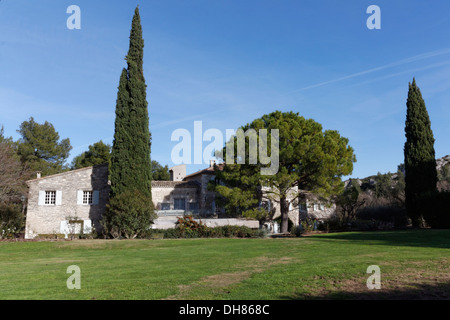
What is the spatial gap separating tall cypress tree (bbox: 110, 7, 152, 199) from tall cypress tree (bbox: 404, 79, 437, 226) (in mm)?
22216

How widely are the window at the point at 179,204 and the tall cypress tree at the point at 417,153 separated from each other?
2041cm

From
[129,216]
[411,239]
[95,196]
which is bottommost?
[411,239]

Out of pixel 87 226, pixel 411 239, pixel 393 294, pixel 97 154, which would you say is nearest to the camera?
pixel 393 294

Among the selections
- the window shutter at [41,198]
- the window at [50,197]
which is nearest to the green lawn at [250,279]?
the window shutter at [41,198]

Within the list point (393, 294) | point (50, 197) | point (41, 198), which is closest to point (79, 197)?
point (50, 197)

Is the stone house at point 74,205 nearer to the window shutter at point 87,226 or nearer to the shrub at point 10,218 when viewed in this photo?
the window shutter at point 87,226

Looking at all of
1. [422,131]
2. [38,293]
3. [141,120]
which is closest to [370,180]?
[422,131]

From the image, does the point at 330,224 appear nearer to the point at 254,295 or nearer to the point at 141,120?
the point at 141,120

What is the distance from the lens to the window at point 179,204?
34688mm

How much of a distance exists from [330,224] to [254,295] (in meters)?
26.1

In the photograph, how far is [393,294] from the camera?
6.21 metres

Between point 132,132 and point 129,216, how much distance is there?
22.8ft

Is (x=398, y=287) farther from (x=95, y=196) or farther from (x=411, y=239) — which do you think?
(x=95, y=196)

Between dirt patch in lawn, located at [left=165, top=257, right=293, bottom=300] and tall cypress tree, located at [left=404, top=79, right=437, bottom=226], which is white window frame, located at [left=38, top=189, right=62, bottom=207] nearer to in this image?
dirt patch in lawn, located at [left=165, top=257, right=293, bottom=300]
